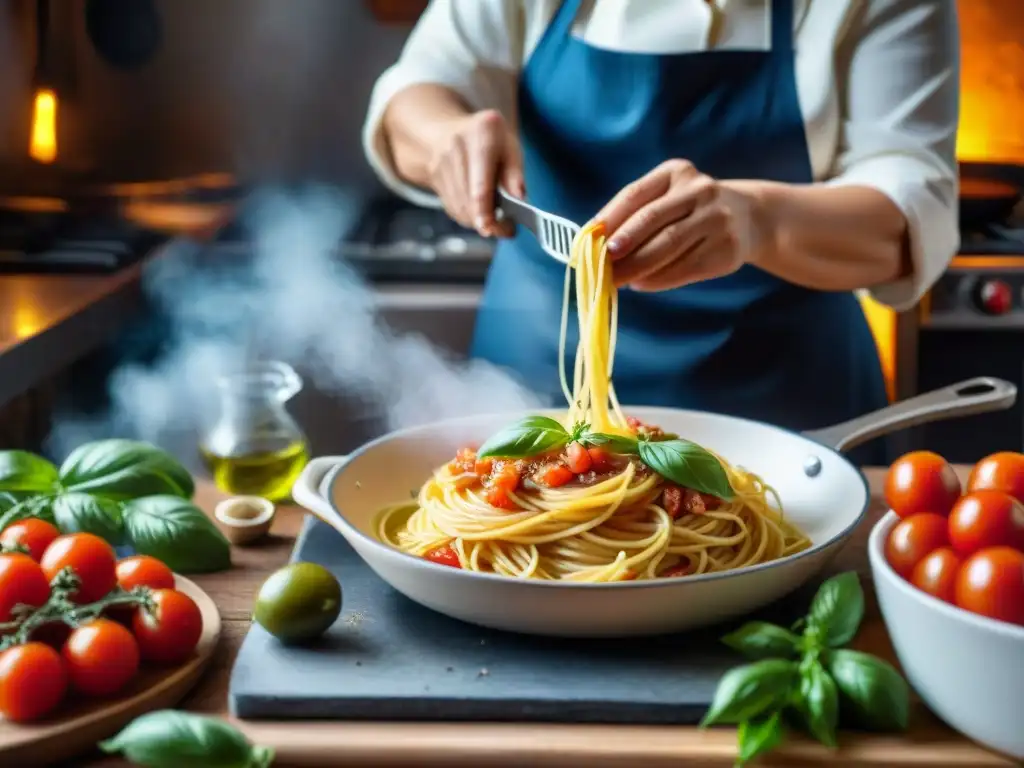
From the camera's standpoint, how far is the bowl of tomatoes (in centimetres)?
88

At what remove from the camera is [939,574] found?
0.94m

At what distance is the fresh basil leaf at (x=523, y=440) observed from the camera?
3.95 feet

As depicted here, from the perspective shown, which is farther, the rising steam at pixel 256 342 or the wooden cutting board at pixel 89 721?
the rising steam at pixel 256 342

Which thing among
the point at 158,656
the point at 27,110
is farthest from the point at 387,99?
the point at 27,110

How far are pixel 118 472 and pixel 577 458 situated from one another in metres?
0.50

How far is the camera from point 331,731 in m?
0.97

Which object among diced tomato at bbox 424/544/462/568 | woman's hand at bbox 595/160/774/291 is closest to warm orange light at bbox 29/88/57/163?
woman's hand at bbox 595/160/774/291

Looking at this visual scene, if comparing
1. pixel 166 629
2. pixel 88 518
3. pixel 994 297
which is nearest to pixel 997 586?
pixel 166 629

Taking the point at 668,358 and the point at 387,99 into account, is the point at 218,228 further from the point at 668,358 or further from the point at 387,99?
the point at 668,358

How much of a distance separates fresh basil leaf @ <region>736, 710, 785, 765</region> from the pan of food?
134 mm

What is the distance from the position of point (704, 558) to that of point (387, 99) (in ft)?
3.60

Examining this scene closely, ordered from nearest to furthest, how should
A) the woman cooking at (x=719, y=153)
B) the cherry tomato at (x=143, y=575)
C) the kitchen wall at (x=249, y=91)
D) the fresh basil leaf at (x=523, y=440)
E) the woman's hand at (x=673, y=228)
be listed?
1. the cherry tomato at (x=143, y=575)
2. the fresh basil leaf at (x=523, y=440)
3. the woman's hand at (x=673, y=228)
4. the woman cooking at (x=719, y=153)
5. the kitchen wall at (x=249, y=91)

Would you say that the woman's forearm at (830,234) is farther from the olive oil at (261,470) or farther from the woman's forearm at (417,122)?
the olive oil at (261,470)

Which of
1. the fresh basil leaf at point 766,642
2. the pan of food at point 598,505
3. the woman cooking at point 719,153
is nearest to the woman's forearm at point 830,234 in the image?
the woman cooking at point 719,153
